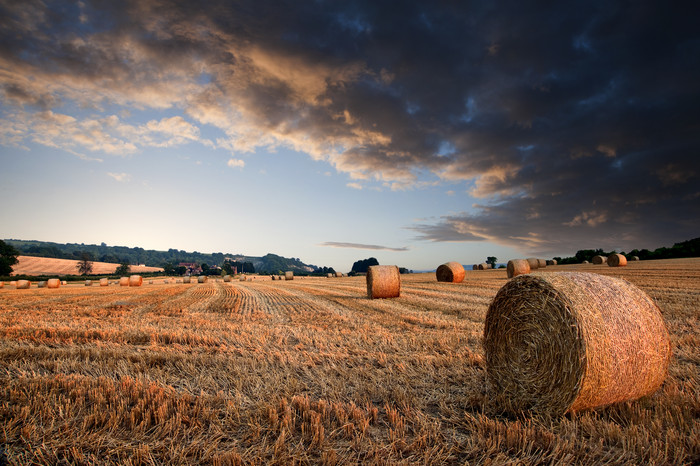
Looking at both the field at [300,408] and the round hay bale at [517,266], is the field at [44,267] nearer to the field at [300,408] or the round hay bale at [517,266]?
the field at [300,408]

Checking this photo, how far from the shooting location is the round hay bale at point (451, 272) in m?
24.4

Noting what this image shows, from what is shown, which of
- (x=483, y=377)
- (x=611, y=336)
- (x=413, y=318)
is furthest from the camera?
(x=413, y=318)

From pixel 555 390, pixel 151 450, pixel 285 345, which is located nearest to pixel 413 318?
pixel 285 345

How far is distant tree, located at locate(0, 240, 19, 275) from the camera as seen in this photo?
5728 cm

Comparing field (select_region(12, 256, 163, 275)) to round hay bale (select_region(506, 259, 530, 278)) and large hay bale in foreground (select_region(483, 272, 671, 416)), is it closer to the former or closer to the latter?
round hay bale (select_region(506, 259, 530, 278))

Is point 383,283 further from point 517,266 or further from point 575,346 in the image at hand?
point 517,266

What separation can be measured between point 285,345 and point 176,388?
2.49 m

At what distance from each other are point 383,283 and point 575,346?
465 inches

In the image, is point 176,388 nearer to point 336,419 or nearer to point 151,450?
point 151,450

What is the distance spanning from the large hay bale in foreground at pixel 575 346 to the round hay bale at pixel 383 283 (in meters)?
10.7

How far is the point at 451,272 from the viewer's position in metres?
24.7

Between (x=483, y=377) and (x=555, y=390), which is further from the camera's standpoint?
(x=483, y=377)

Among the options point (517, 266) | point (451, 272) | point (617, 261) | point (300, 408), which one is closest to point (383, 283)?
point (451, 272)

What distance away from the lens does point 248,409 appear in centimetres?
365
